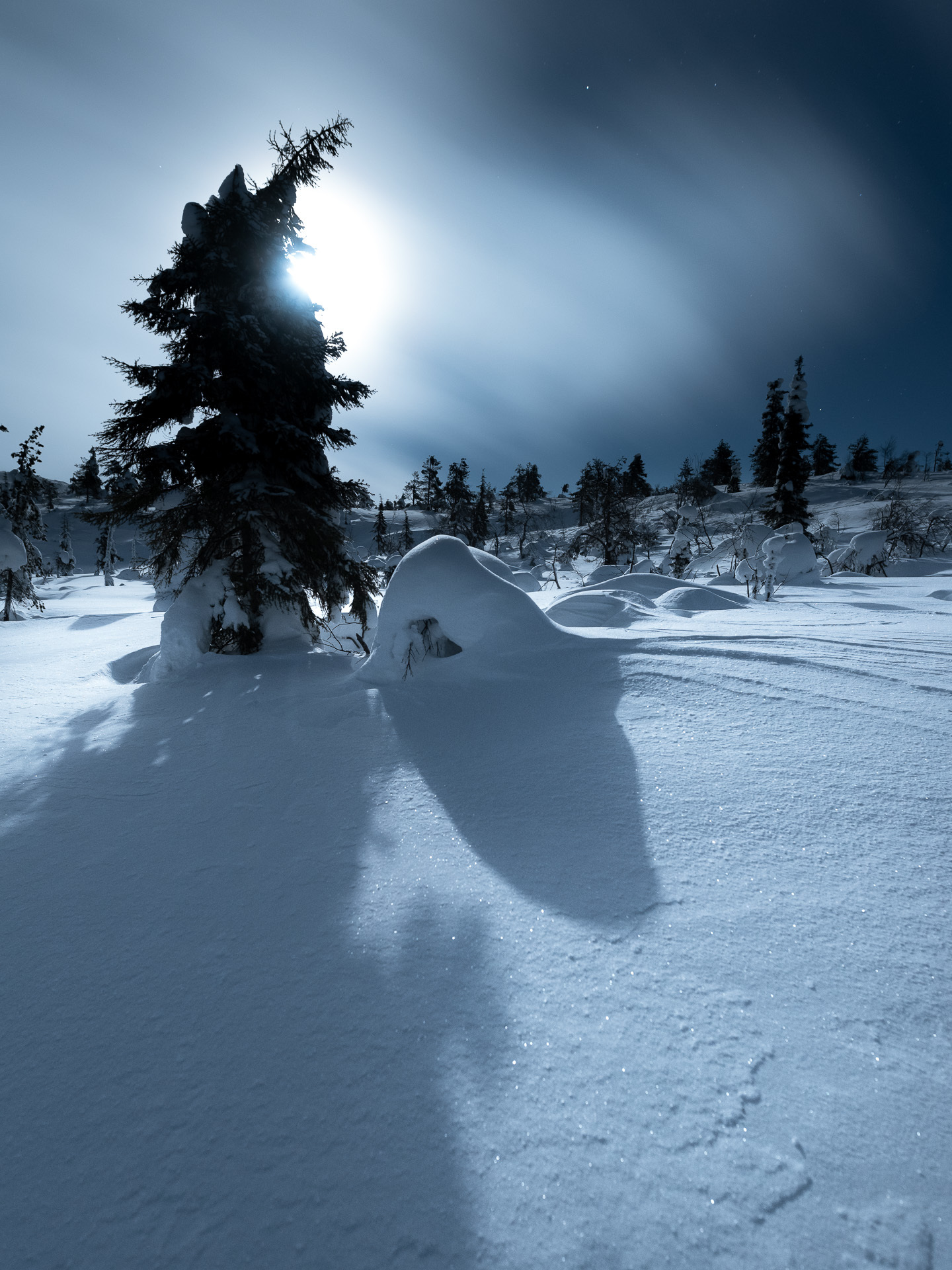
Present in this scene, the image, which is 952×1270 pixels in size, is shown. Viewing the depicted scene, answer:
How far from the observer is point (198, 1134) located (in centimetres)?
117

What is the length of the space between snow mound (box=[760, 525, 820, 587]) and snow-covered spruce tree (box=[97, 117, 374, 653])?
11436 millimetres

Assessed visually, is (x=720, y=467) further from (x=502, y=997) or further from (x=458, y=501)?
(x=502, y=997)

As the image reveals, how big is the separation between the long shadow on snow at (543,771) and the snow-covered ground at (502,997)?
0.02 metres

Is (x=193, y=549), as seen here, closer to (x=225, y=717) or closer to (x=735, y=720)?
(x=225, y=717)

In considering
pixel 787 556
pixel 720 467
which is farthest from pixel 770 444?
pixel 787 556

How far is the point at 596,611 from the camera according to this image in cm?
701

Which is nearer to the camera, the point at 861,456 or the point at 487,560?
the point at 487,560

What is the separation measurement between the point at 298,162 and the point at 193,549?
17.7ft

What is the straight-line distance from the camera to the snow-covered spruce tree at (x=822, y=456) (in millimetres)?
58438

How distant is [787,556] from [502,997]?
1440 centimetres

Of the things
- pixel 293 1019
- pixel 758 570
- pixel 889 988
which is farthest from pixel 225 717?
pixel 758 570

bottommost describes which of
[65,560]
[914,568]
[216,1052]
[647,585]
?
[216,1052]

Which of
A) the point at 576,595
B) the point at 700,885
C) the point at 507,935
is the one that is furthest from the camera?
the point at 576,595

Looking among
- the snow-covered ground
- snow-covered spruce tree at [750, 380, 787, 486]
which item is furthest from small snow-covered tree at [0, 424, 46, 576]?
snow-covered spruce tree at [750, 380, 787, 486]
